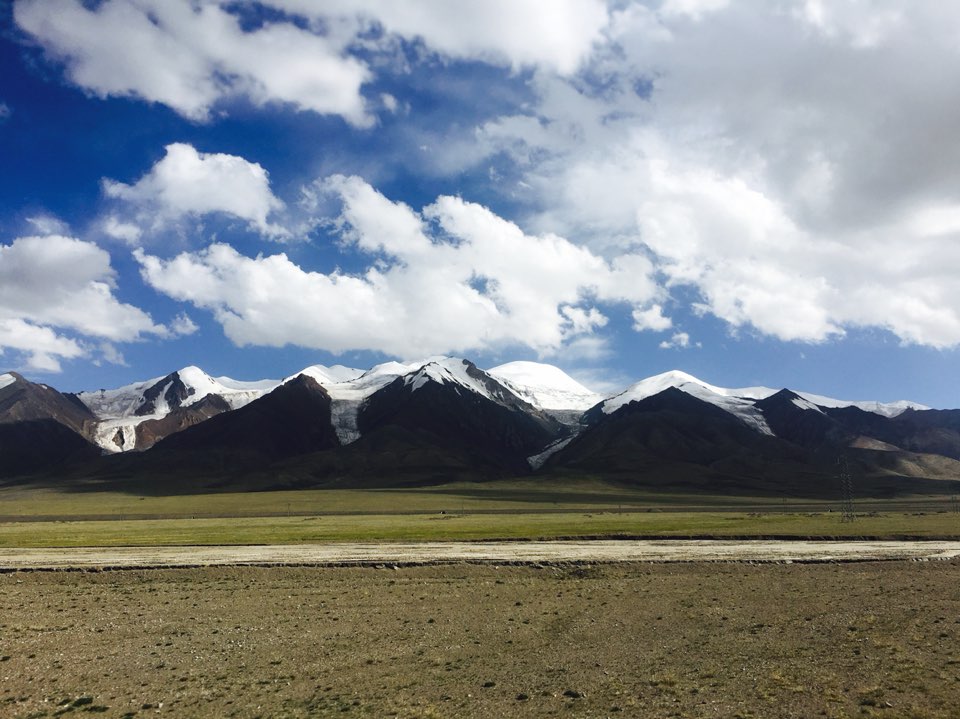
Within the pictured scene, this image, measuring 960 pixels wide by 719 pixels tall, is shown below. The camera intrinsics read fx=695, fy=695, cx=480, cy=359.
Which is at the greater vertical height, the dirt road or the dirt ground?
the dirt ground

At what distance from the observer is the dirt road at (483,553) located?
2122 inches

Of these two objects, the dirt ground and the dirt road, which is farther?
the dirt road

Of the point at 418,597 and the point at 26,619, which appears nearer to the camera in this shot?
the point at 26,619

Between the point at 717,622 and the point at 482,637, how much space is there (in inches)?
426

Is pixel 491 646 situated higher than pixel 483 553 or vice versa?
pixel 491 646

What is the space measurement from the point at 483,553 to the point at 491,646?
31.5 m

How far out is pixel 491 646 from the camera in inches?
1096

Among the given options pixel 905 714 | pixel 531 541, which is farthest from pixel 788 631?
pixel 531 541

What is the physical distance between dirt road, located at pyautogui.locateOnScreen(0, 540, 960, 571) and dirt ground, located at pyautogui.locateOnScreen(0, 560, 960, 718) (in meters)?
7.63

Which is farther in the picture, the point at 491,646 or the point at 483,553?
the point at 483,553

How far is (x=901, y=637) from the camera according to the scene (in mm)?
27562

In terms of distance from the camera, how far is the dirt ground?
20875mm

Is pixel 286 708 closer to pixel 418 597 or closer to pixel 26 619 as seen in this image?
pixel 418 597

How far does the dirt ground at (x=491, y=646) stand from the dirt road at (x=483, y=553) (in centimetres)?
763
